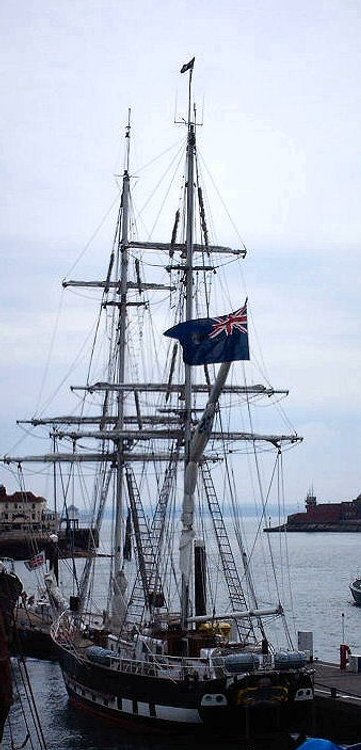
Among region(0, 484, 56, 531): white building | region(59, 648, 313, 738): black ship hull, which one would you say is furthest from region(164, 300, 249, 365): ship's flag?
region(0, 484, 56, 531): white building

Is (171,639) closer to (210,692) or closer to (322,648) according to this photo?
(210,692)

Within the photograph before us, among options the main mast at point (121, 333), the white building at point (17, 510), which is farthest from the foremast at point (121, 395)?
the white building at point (17, 510)

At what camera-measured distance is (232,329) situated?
3994 centimetres

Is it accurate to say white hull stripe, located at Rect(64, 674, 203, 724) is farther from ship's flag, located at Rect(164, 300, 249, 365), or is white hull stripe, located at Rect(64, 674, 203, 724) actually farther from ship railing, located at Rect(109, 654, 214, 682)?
ship's flag, located at Rect(164, 300, 249, 365)

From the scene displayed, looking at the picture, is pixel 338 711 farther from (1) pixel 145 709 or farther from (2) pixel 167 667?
(1) pixel 145 709

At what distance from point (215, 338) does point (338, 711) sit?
13790mm

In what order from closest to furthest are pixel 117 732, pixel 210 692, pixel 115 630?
pixel 210 692 → pixel 117 732 → pixel 115 630

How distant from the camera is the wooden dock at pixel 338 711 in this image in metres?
35.4

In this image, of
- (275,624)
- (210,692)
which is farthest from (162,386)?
(275,624)

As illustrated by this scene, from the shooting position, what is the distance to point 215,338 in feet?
132

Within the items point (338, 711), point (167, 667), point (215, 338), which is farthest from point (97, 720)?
point (215, 338)

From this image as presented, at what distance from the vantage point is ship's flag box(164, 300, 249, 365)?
39.9 metres

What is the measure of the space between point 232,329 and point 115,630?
1691cm

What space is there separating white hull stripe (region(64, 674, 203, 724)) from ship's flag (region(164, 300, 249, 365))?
12384mm
